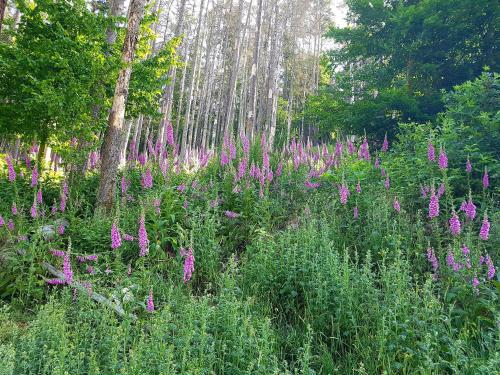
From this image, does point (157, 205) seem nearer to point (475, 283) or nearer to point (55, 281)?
point (55, 281)

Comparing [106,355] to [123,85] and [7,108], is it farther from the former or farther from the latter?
[7,108]

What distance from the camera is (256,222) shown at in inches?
252

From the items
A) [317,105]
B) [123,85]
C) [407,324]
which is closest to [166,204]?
[123,85]

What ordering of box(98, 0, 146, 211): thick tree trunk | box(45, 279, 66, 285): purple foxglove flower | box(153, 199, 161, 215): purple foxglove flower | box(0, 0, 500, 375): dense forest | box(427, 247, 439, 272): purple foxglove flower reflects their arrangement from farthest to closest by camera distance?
box(98, 0, 146, 211): thick tree trunk < box(153, 199, 161, 215): purple foxglove flower < box(45, 279, 66, 285): purple foxglove flower < box(427, 247, 439, 272): purple foxglove flower < box(0, 0, 500, 375): dense forest

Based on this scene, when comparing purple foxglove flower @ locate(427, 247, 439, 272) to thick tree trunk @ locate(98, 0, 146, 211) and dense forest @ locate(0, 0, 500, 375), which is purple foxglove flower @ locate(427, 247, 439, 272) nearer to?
dense forest @ locate(0, 0, 500, 375)

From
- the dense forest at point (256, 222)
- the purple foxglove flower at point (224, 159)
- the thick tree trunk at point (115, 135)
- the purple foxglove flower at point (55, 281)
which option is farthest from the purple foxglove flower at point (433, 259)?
the thick tree trunk at point (115, 135)

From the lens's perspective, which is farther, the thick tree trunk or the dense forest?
the thick tree trunk

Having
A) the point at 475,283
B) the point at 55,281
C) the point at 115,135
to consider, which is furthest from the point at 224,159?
the point at 475,283

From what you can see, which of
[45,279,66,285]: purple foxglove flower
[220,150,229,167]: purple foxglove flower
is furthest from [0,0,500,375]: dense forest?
[220,150,229,167]: purple foxglove flower

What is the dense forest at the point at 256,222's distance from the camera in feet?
10.4

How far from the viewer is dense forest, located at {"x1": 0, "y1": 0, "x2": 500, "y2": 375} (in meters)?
3.17

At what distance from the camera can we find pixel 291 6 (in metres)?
29.8

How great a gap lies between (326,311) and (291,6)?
30.1m

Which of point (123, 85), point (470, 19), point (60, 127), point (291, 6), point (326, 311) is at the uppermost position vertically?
point (291, 6)
